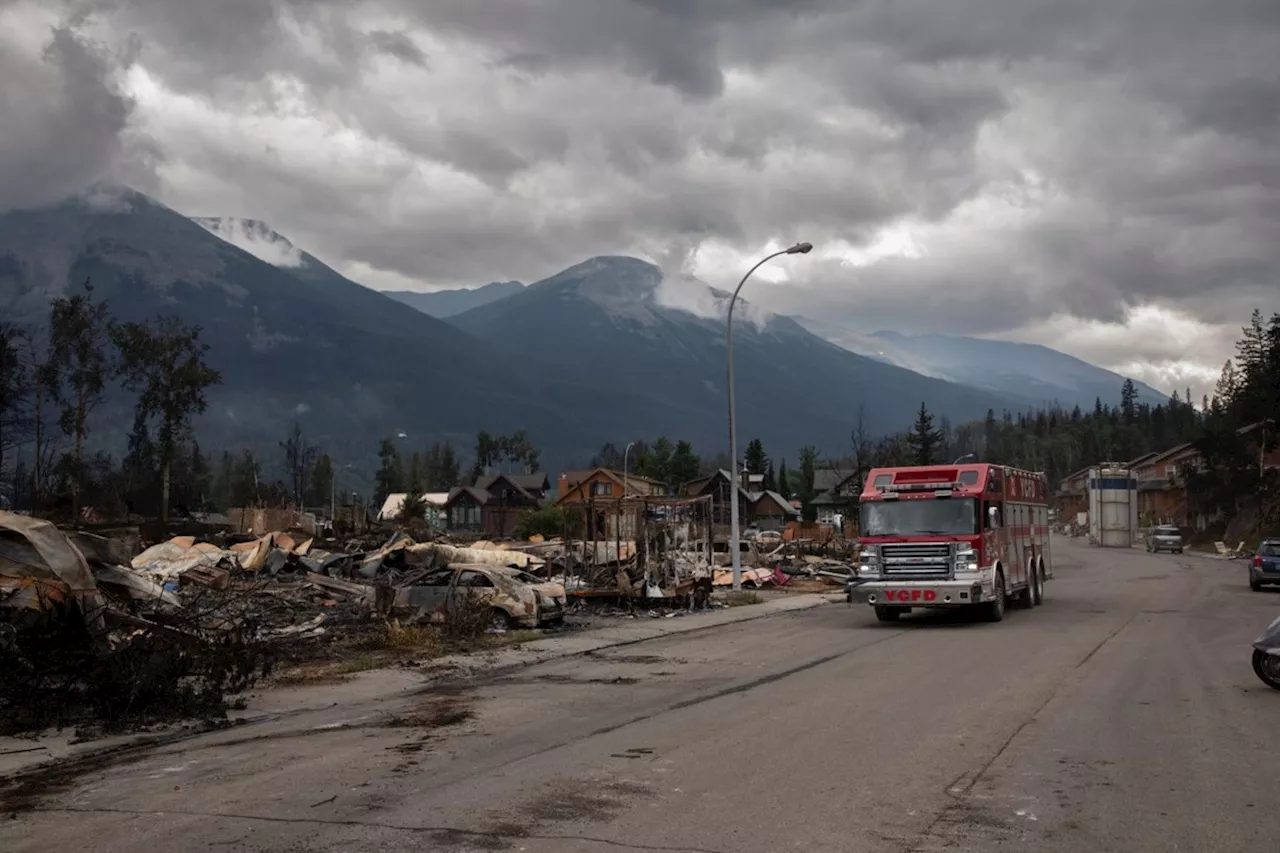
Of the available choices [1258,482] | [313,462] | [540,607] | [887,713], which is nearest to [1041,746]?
[887,713]

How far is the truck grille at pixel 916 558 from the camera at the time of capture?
21.7 metres

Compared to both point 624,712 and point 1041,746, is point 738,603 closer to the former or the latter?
point 624,712

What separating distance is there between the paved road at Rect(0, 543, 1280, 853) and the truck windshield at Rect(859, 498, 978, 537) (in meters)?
5.87

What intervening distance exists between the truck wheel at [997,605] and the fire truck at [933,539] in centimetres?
2

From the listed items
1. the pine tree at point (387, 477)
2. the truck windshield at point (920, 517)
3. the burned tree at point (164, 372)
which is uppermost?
the burned tree at point (164, 372)

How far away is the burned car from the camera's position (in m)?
20.5

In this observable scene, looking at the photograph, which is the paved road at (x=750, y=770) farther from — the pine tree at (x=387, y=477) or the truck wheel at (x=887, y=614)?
the pine tree at (x=387, y=477)

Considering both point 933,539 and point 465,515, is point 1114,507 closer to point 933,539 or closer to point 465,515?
point 933,539

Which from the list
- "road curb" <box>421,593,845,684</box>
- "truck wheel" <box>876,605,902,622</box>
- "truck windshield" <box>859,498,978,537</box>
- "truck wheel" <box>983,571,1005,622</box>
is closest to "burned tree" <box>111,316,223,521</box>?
"road curb" <box>421,593,845,684</box>

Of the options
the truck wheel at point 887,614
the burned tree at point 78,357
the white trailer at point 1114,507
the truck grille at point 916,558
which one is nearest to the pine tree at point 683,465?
the white trailer at point 1114,507

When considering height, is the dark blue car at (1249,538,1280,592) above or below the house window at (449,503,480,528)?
below

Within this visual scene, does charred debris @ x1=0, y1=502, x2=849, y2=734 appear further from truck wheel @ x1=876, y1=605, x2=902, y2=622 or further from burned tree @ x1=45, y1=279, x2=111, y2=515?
burned tree @ x1=45, y1=279, x2=111, y2=515

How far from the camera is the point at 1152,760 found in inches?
355

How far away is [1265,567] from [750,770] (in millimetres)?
30614
